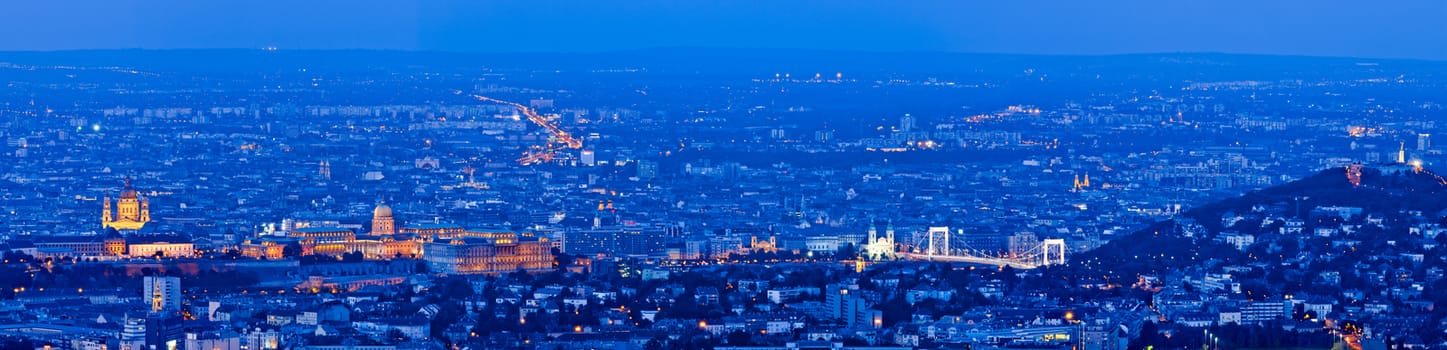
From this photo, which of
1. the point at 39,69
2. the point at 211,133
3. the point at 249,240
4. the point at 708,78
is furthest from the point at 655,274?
the point at 708,78

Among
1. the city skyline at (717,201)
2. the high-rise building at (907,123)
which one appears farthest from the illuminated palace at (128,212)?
the high-rise building at (907,123)

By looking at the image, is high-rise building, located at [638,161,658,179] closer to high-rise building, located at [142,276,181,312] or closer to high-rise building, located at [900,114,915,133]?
high-rise building, located at [900,114,915,133]

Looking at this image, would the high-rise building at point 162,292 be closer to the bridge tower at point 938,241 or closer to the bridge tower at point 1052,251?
the bridge tower at point 1052,251

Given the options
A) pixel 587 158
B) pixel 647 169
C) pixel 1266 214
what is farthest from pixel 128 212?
pixel 587 158

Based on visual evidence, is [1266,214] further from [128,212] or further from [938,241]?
[128,212]

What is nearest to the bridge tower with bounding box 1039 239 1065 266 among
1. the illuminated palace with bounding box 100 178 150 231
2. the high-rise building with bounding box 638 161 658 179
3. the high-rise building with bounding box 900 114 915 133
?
the illuminated palace with bounding box 100 178 150 231

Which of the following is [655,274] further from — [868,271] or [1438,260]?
[1438,260]
